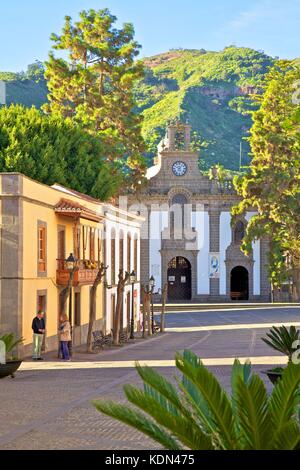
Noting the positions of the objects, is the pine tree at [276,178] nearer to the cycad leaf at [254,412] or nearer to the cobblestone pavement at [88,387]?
the cobblestone pavement at [88,387]

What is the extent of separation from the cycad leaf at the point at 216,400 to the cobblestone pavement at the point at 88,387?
4835 mm

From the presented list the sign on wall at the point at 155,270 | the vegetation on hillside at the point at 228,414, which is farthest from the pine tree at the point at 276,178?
the vegetation on hillside at the point at 228,414

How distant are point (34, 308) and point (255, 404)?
23.6 m

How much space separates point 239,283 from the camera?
80.0 meters

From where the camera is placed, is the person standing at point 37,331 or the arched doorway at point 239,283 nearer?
the person standing at point 37,331

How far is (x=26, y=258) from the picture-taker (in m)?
30.0

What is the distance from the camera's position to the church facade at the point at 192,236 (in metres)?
78.2

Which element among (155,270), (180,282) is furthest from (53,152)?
(180,282)

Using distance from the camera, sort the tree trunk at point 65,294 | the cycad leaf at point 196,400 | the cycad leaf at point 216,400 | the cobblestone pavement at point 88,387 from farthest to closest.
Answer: the tree trunk at point 65,294
the cobblestone pavement at point 88,387
the cycad leaf at point 196,400
the cycad leaf at point 216,400

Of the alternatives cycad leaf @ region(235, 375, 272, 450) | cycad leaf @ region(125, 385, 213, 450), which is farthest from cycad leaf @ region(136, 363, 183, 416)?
cycad leaf @ region(235, 375, 272, 450)

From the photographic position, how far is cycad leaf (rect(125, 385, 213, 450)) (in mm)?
7973

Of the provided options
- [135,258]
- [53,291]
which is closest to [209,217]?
[135,258]

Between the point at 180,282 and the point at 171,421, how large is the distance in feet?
233

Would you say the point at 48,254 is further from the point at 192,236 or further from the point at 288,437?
the point at 192,236
